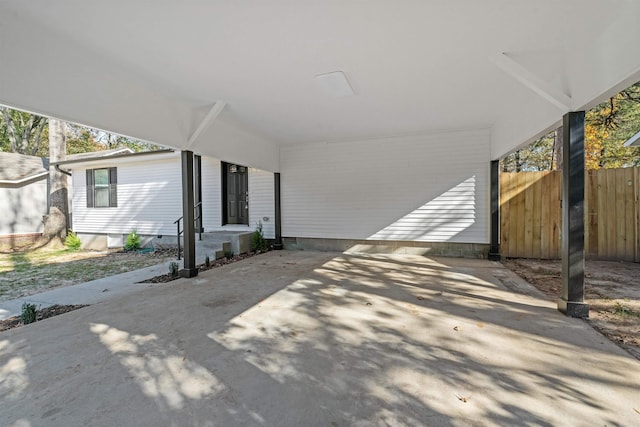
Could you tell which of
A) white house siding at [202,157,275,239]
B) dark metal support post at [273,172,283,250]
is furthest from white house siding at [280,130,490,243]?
white house siding at [202,157,275,239]

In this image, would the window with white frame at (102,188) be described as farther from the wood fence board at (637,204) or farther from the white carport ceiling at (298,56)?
the wood fence board at (637,204)

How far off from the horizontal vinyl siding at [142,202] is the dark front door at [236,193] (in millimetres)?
1519

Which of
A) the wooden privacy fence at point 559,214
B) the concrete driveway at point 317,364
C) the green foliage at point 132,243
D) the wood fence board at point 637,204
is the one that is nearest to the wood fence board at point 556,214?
the wooden privacy fence at point 559,214

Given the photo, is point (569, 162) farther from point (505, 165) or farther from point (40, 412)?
point (505, 165)

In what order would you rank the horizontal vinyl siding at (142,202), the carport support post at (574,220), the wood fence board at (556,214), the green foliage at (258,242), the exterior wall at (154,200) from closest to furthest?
the carport support post at (574,220) < the wood fence board at (556,214) < the green foliage at (258,242) < the exterior wall at (154,200) < the horizontal vinyl siding at (142,202)

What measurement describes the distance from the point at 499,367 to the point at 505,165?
56.7ft

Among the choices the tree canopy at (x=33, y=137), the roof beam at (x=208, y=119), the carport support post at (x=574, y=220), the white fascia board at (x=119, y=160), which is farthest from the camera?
the tree canopy at (x=33, y=137)

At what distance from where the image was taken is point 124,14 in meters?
2.59

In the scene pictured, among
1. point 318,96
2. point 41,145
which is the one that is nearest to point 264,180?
point 318,96

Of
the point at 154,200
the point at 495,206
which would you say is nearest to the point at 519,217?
the point at 495,206

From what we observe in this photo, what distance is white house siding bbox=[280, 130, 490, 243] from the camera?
6.59 meters

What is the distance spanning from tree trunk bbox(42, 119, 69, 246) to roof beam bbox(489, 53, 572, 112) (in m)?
12.6

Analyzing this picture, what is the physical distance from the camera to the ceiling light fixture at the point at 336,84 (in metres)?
3.83

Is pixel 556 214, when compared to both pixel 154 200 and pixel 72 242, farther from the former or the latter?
pixel 72 242
